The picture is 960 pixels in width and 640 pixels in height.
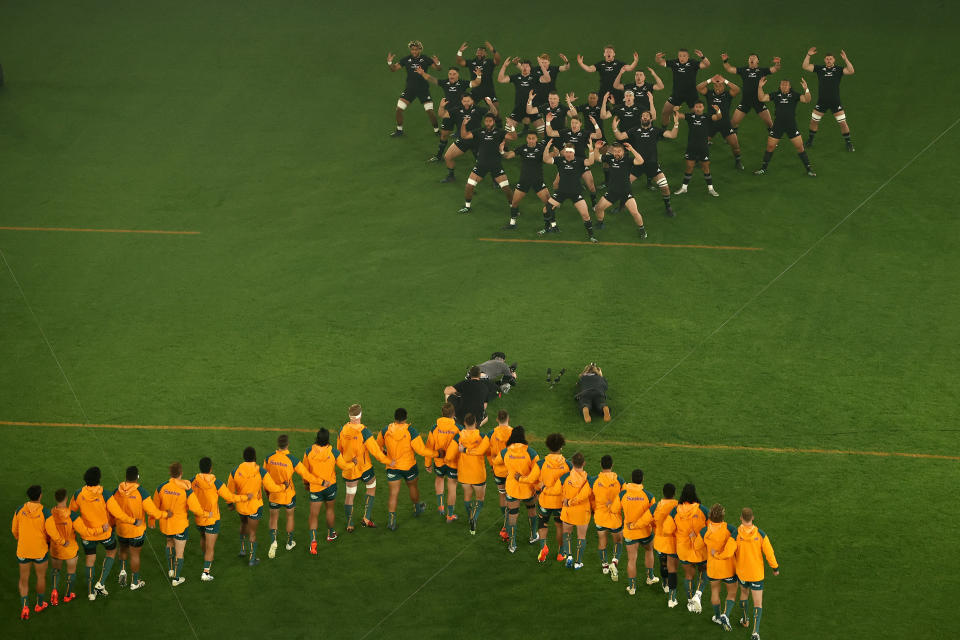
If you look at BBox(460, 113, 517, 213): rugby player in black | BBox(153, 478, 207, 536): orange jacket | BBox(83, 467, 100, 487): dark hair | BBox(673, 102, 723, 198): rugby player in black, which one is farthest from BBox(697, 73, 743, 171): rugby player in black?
BBox(83, 467, 100, 487): dark hair

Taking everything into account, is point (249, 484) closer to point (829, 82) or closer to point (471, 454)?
point (471, 454)

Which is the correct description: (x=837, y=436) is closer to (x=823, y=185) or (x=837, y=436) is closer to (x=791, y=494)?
(x=791, y=494)

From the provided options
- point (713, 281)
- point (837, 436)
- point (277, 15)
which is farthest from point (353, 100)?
point (837, 436)

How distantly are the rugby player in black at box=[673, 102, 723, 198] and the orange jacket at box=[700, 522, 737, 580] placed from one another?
35.4 ft

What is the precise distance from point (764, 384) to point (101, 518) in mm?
10074

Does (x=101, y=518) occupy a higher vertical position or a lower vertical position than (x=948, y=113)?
lower

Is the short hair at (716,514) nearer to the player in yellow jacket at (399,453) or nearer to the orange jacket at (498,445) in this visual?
the orange jacket at (498,445)

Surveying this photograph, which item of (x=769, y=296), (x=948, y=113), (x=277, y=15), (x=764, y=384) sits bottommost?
(x=764, y=384)

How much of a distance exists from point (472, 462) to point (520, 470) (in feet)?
2.47

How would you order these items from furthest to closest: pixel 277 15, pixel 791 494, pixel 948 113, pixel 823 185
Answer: pixel 277 15, pixel 948 113, pixel 823 185, pixel 791 494

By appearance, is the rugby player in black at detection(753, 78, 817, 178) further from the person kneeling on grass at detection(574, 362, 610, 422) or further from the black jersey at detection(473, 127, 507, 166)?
the person kneeling on grass at detection(574, 362, 610, 422)

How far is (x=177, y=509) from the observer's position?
14266 millimetres

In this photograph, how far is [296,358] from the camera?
18.7 metres

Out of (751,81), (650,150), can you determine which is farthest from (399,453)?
(751,81)
